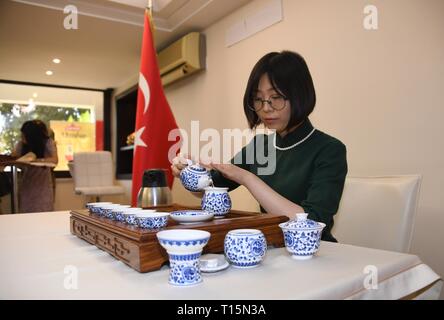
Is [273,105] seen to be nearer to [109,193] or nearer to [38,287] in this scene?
[38,287]

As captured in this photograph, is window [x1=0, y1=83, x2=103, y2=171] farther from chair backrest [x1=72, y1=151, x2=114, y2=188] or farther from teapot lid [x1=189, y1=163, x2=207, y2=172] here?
teapot lid [x1=189, y1=163, x2=207, y2=172]

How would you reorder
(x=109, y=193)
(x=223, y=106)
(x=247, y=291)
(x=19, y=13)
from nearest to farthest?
1. (x=247, y=291)
2. (x=19, y=13)
3. (x=223, y=106)
4. (x=109, y=193)

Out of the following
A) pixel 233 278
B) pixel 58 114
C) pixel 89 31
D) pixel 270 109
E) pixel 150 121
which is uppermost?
pixel 89 31

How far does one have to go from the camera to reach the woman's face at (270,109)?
1.30 metres

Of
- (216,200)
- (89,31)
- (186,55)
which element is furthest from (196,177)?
(89,31)

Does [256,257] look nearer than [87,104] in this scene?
Yes

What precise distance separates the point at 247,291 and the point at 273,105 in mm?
877

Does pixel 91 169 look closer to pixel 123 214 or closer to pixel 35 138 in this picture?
pixel 35 138

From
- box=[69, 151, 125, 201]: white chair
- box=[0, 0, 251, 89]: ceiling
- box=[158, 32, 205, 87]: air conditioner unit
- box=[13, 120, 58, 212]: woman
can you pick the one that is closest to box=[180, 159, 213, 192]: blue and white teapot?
box=[0, 0, 251, 89]: ceiling

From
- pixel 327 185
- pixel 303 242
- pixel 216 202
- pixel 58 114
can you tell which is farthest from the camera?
pixel 58 114

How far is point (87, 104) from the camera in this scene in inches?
237

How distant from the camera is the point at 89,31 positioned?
346 centimetres

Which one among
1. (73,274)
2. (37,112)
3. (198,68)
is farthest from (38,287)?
(37,112)

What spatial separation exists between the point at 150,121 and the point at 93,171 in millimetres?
2033
